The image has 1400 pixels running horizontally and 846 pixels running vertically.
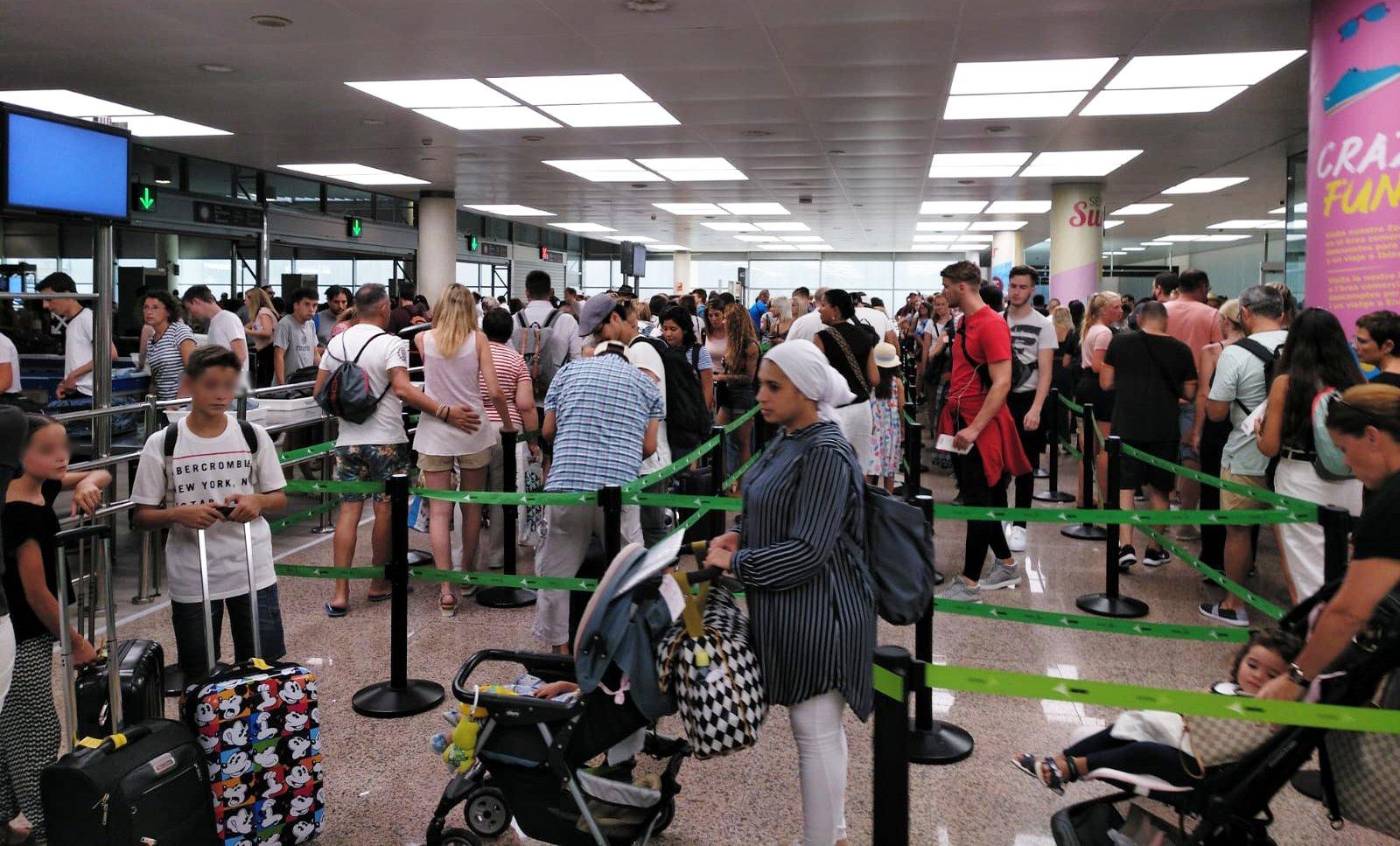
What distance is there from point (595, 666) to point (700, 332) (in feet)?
28.3

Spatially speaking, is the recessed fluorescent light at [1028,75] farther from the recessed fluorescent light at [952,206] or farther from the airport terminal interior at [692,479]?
the recessed fluorescent light at [952,206]

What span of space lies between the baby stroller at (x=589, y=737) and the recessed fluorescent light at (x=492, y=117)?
27.1ft

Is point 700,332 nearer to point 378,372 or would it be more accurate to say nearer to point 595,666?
point 378,372

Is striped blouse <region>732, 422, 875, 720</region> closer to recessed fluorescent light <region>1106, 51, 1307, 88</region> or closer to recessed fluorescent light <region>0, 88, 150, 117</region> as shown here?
recessed fluorescent light <region>1106, 51, 1307, 88</region>

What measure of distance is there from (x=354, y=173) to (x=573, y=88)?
7.47m

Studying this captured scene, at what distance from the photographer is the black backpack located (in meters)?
6.35

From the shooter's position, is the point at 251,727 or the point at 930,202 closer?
the point at 251,727

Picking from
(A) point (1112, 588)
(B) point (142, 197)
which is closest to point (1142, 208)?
(A) point (1112, 588)

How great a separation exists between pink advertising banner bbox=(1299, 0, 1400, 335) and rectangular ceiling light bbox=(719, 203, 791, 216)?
13668mm

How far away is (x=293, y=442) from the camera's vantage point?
9.20 meters

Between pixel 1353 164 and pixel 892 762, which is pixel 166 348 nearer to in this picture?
pixel 892 762

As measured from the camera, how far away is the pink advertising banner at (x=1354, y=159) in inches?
227

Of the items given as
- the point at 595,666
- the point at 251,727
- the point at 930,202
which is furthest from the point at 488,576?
the point at 930,202

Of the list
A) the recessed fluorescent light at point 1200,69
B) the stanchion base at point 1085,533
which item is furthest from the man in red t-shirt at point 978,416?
the recessed fluorescent light at point 1200,69
